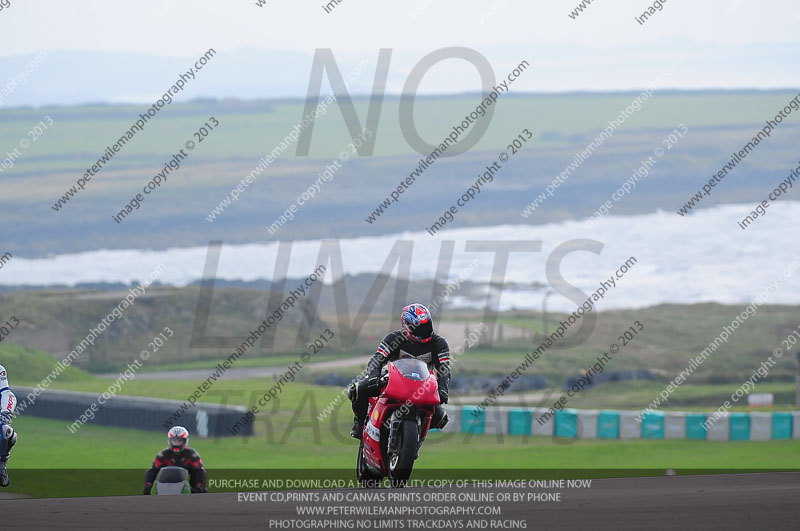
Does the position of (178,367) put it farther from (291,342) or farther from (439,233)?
(439,233)

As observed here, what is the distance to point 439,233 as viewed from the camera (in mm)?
111250

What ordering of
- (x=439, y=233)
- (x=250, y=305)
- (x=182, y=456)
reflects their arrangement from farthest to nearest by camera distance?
(x=439, y=233), (x=250, y=305), (x=182, y=456)

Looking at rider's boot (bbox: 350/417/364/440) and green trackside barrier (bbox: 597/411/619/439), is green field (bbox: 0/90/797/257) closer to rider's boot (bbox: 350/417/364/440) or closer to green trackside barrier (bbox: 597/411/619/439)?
green trackside barrier (bbox: 597/411/619/439)

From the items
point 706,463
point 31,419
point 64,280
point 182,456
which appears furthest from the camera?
point 64,280

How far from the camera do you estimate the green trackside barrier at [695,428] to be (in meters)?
28.5

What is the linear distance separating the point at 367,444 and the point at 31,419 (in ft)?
74.7

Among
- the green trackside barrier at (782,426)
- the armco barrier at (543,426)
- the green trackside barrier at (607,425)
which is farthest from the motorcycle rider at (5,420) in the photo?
the green trackside barrier at (782,426)

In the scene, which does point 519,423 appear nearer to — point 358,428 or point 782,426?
point 782,426

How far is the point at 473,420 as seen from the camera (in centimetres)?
2970

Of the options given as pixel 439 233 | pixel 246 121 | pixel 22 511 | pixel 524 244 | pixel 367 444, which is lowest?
pixel 22 511

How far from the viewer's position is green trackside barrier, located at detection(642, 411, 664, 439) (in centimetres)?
2884

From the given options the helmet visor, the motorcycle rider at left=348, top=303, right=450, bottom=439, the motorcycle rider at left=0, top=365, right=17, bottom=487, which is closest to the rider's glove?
the motorcycle rider at left=348, top=303, right=450, bottom=439

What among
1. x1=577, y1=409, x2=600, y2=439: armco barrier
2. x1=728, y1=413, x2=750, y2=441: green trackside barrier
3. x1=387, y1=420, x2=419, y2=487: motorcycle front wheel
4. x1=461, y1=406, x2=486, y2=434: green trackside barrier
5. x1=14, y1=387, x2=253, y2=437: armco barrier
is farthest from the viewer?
x1=14, y1=387, x2=253, y2=437: armco barrier

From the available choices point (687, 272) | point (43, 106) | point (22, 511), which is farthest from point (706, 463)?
point (43, 106)
